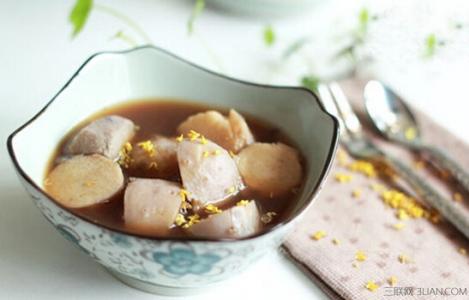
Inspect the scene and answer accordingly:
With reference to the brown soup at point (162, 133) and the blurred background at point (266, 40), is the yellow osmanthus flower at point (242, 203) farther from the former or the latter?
the blurred background at point (266, 40)

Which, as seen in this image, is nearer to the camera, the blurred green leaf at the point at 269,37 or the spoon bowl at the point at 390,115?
the spoon bowl at the point at 390,115

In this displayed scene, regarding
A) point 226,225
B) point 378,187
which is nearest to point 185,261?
point 226,225

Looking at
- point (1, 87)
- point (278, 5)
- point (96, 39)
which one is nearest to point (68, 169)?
point (1, 87)

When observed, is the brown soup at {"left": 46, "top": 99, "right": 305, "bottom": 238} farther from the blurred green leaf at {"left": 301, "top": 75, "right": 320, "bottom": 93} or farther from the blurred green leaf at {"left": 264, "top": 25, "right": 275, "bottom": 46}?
the blurred green leaf at {"left": 264, "top": 25, "right": 275, "bottom": 46}

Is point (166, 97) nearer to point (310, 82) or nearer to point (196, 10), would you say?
point (310, 82)

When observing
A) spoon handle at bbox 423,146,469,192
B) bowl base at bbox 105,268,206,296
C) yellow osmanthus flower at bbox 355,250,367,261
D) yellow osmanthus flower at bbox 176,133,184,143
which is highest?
yellow osmanthus flower at bbox 176,133,184,143

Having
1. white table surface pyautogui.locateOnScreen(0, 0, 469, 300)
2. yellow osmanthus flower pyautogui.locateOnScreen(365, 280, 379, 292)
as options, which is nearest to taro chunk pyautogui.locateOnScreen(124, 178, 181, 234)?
white table surface pyautogui.locateOnScreen(0, 0, 469, 300)

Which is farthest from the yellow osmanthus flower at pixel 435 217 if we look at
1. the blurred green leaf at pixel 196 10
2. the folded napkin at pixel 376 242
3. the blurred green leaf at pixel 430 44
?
the blurred green leaf at pixel 196 10
